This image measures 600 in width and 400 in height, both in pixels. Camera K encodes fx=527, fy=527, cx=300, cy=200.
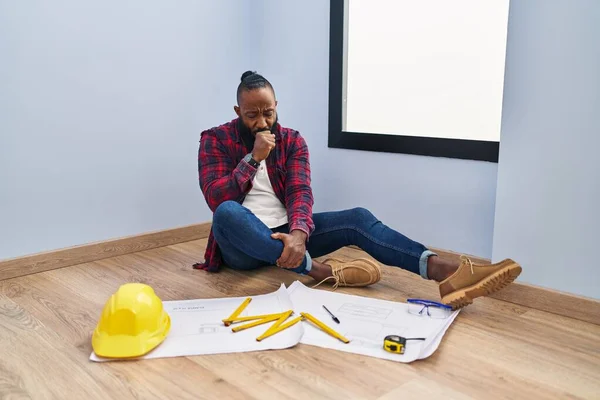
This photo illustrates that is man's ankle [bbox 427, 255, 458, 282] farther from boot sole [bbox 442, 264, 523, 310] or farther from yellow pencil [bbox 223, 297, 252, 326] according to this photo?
yellow pencil [bbox 223, 297, 252, 326]

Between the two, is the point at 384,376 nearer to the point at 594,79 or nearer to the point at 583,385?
the point at 583,385

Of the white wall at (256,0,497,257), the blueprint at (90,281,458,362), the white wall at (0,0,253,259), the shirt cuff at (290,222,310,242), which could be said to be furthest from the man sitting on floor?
the white wall at (0,0,253,259)

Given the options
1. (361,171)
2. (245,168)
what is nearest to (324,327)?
(245,168)

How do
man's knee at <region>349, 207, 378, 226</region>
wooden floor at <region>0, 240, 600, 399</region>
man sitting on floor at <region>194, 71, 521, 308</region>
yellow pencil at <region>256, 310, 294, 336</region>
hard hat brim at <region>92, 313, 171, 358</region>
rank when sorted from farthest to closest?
man's knee at <region>349, 207, 378, 226</region>
man sitting on floor at <region>194, 71, 521, 308</region>
yellow pencil at <region>256, 310, 294, 336</region>
hard hat brim at <region>92, 313, 171, 358</region>
wooden floor at <region>0, 240, 600, 399</region>

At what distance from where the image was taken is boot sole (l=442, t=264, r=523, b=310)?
1.25 meters

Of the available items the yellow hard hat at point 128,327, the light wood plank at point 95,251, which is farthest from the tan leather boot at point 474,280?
the light wood plank at point 95,251

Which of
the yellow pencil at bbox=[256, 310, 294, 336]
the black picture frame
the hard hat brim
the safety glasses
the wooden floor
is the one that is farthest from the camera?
the black picture frame

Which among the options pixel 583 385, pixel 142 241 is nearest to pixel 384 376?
pixel 583 385

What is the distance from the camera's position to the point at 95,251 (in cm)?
185

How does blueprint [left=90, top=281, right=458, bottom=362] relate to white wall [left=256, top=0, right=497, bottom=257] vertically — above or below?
below

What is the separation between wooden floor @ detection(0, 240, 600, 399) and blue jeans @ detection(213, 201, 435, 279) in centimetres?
24

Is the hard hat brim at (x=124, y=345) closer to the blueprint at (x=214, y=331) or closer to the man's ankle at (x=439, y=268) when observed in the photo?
the blueprint at (x=214, y=331)

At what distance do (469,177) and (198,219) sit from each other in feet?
3.59

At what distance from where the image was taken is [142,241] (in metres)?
1.98
